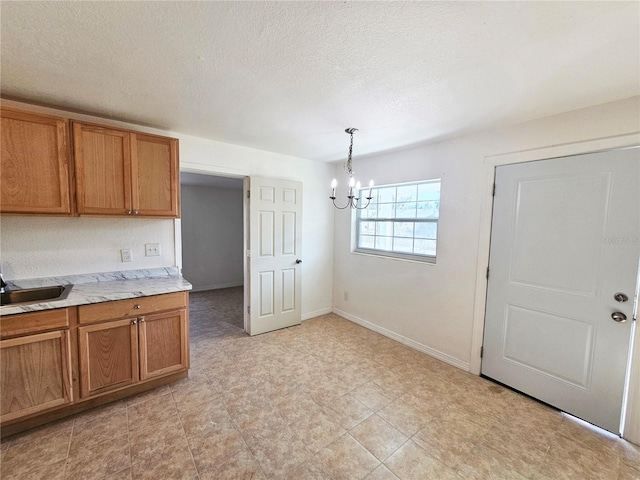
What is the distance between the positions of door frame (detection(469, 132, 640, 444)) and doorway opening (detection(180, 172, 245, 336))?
12.0 feet

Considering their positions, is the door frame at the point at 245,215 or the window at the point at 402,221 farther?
the window at the point at 402,221

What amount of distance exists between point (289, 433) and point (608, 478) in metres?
1.92

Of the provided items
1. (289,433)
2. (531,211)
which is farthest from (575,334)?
(289,433)

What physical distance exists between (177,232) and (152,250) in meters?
0.29

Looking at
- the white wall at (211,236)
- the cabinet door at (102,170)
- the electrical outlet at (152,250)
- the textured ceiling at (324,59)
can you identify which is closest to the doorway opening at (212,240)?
the white wall at (211,236)

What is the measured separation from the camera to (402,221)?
10.9ft

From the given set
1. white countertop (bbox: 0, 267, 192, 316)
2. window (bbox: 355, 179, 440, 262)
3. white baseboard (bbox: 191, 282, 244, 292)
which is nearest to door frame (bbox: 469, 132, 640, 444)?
window (bbox: 355, 179, 440, 262)

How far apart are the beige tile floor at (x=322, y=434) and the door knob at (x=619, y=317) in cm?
82

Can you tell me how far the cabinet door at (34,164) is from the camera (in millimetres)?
1822

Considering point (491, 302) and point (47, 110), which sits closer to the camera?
point (47, 110)

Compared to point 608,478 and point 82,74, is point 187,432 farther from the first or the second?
point 608,478

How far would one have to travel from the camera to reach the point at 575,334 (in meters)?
2.00

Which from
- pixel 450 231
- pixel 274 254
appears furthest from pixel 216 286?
pixel 450 231

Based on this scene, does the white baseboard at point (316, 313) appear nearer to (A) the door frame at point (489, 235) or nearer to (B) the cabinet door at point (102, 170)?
(A) the door frame at point (489, 235)
